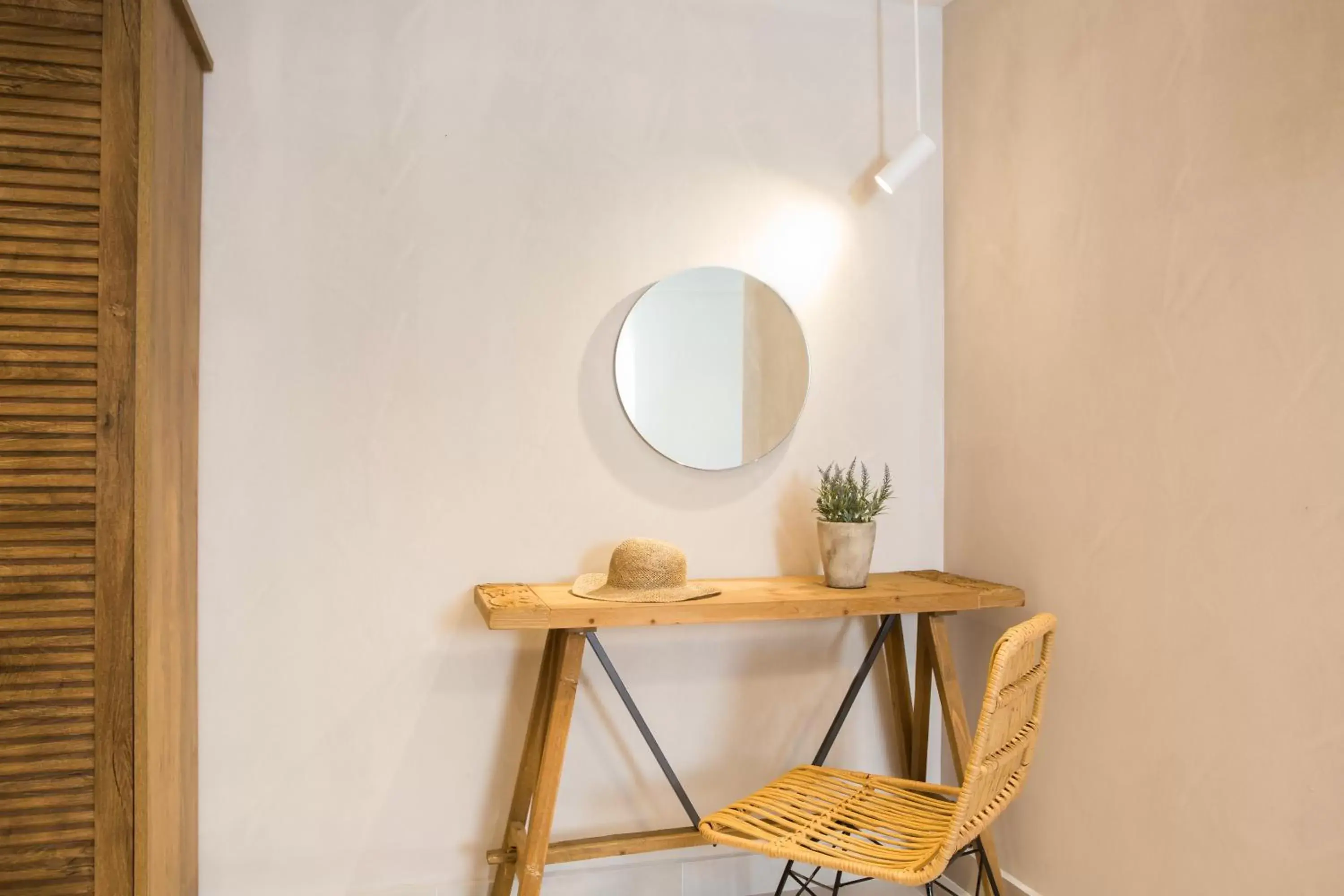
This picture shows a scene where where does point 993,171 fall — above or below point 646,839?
above

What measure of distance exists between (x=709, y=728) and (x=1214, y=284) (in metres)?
1.48

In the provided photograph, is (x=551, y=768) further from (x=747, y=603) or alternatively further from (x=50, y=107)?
(x=50, y=107)

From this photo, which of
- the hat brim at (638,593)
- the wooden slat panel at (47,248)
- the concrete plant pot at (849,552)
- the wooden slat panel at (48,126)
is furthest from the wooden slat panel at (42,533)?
the concrete plant pot at (849,552)

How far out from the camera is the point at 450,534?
7.22 feet

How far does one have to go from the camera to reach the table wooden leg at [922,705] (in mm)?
2285

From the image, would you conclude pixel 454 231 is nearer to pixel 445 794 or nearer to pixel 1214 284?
pixel 445 794

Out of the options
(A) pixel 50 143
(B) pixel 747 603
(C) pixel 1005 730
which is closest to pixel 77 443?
(A) pixel 50 143

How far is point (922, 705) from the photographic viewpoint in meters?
2.36

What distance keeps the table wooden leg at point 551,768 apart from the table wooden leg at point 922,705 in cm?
85

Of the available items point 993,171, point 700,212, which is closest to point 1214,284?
point 993,171

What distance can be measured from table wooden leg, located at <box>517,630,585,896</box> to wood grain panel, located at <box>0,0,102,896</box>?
2.48 feet

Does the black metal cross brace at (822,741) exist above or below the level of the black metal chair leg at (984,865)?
above

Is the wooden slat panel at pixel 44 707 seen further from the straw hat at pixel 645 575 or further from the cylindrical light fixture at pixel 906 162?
the cylindrical light fixture at pixel 906 162

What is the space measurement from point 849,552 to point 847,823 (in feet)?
1.96
